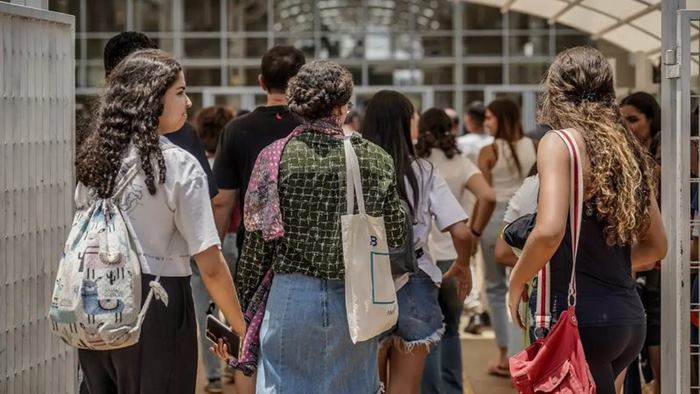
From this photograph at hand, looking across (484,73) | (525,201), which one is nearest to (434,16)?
(484,73)

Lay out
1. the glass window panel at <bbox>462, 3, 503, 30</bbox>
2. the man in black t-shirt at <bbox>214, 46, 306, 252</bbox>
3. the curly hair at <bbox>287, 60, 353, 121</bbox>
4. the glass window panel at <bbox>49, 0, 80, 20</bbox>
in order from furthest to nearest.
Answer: the glass window panel at <bbox>462, 3, 503, 30</bbox>
the glass window panel at <bbox>49, 0, 80, 20</bbox>
the man in black t-shirt at <bbox>214, 46, 306, 252</bbox>
the curly hair at <bbox>287, 60, 353, 121</bbox>

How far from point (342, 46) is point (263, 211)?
19829 mm

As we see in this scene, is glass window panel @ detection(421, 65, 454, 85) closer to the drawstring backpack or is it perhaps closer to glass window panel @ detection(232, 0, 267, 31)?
glass window panel @ detection(232, 0, 267, 31)

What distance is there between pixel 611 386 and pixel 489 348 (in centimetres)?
565

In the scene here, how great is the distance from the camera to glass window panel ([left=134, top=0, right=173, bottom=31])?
2356cm

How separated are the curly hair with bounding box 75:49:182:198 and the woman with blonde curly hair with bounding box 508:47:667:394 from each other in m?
1.32

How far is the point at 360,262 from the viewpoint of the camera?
14.1 feet

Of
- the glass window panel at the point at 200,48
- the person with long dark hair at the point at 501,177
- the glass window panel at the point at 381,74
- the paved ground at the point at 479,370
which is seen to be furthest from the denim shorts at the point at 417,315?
the glass window panel at the point at 200,48

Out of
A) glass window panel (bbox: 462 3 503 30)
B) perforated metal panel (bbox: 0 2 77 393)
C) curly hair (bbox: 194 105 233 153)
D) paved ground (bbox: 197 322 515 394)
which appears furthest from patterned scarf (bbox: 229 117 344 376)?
glass window panel (bbox: 462 3 503 30)

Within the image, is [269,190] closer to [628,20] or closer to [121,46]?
[121,46]

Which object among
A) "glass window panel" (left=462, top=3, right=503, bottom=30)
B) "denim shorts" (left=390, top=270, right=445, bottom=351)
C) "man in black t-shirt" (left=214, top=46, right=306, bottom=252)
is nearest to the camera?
"denim shorts" (left=390, top=270, right=445, bottom=351)

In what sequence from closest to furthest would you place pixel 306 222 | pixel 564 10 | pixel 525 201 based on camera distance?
1. pixel 306 222
2. pixel 525 201
3. pixel 564 10

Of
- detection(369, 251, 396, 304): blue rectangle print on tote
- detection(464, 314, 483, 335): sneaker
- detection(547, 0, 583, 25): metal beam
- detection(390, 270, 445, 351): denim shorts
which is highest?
detection(547, 0, 583, 25): metal beam

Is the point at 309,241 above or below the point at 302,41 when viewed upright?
below
